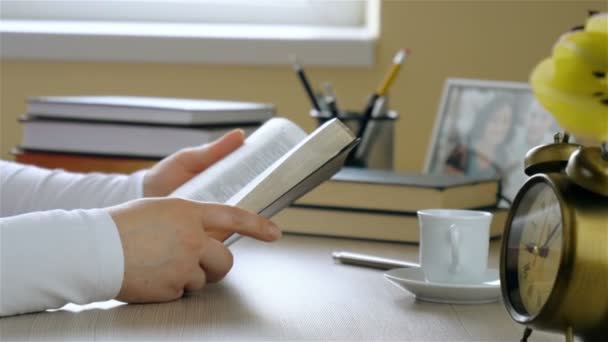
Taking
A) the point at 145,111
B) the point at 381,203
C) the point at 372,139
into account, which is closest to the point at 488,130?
the point at 372,139

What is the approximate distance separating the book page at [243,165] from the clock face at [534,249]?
1.10 ft

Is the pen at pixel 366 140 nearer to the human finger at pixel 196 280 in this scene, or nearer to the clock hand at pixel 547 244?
the human finger at pixel 196 280

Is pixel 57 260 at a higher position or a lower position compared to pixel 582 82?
lower

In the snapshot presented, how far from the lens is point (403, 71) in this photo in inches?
75.9

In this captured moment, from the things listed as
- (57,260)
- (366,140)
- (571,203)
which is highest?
(571,203)

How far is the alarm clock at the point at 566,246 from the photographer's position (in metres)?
0.57

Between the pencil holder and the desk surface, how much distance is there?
562 millimetres

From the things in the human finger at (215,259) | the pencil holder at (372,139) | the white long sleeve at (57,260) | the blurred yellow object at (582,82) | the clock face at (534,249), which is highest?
the blurred yellow object at (582,82)

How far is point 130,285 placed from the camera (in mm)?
776

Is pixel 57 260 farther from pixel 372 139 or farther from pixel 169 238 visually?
pixel 372 139

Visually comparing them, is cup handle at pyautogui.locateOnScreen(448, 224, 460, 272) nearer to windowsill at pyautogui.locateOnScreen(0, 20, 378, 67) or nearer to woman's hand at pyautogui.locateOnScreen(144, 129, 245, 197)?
woman's hand at pyautogui.locateOnScreen(144, 129, 245, 197)

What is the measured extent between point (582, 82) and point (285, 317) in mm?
313

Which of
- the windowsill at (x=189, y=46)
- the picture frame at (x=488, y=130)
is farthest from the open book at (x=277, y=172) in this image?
the windowsill at (x=189, y=46)

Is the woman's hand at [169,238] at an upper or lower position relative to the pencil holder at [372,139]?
upper
